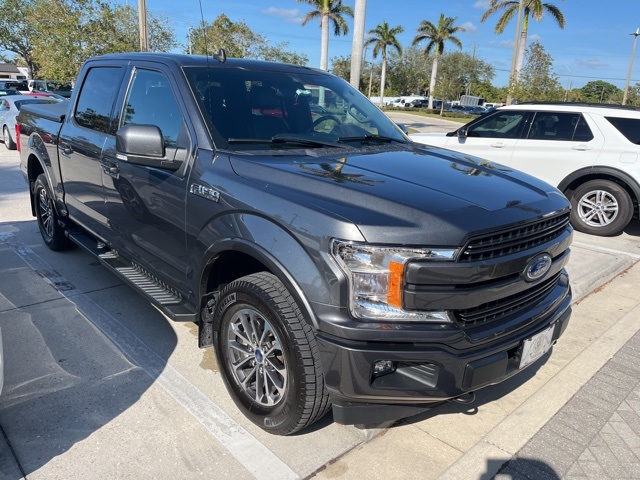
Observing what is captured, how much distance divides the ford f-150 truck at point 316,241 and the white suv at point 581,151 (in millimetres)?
4612

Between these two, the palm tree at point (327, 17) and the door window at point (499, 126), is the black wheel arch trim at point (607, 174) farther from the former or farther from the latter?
the palm tree at point (327, 17)

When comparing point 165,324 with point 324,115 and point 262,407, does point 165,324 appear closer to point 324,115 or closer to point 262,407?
point 262,407

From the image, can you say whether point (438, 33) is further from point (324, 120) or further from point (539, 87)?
point (324, 120)

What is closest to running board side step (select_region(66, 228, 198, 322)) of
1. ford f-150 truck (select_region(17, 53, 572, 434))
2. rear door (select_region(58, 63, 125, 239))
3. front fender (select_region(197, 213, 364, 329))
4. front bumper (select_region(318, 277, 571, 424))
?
ford f-150 truck (select_region(17, 53, 572, 434))

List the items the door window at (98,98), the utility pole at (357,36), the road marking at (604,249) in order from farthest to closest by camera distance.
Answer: the utility pole at (357,36) < the road marking at (604,249) < the door window at (98,98)

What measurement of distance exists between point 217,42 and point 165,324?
19699mm

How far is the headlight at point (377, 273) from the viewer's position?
7.07 feet

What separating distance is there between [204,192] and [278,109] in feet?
2.93

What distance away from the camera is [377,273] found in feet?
7.10

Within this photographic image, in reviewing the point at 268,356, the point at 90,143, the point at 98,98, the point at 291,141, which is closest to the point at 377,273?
the point at 268,356

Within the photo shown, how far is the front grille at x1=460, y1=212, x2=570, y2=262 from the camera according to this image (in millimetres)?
2248

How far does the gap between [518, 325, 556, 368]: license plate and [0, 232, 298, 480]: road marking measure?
1290mm

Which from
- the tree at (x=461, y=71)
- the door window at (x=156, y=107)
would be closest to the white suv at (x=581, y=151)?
the door window at (x=156, y=107)

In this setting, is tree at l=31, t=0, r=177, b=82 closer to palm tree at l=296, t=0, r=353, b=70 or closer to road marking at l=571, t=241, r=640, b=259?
palm tree at l=296, t=0, r=353, b=70
